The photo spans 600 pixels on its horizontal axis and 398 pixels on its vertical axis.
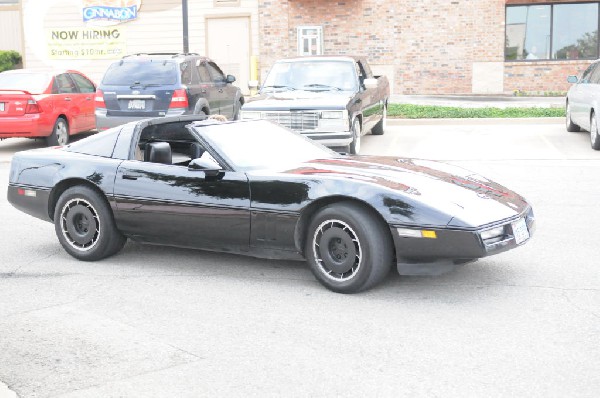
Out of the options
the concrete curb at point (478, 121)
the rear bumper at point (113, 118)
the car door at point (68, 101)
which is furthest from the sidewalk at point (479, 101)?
the car door at point (68, 101)

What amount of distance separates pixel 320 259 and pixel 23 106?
10.8 metres

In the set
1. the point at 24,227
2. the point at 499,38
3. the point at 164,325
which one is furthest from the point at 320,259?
the point at 499,38

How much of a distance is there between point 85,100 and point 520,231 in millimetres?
13044

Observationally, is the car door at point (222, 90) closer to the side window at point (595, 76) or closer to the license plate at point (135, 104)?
the license plate at point (135, 104)

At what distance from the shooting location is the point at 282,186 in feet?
21.7

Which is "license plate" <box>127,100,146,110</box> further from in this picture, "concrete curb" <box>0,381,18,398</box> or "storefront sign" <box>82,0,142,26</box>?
"storefront sign" <box>82,0,142,26</box>

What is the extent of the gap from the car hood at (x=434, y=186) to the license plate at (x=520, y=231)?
2.8 inches

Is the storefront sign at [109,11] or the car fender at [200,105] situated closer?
the car fender at [200,105]

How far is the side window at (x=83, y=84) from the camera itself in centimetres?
1773

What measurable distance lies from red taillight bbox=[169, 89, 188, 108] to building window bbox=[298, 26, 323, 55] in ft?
40.5

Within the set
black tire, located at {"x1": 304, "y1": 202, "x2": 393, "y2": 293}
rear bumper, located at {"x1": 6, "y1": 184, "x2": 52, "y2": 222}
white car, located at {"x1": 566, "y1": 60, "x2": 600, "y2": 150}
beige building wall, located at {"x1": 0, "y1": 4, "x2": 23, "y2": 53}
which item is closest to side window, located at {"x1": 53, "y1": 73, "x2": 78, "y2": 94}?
rear bumper, located at {"x1": 6, "y1": 184, "x2": 52, "y2": 222}

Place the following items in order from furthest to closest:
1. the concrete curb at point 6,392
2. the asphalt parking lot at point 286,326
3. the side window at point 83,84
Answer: the side window at point 83,84 < the asphalt parking lot at point 286,326 < the concrete curb at point 6,392

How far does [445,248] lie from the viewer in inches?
237

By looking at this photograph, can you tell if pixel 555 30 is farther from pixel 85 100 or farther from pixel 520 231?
pixel 520 231
